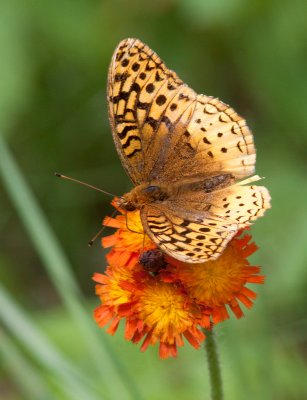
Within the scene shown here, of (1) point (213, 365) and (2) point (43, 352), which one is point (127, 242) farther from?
(2) point (43, 352)

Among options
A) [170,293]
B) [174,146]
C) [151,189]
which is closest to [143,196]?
[151,189]

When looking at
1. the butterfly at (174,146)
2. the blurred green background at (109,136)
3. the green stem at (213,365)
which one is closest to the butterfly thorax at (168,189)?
the butterfly at (174,146)

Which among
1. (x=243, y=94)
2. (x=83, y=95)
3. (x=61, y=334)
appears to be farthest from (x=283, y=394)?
(x=83, y=95)

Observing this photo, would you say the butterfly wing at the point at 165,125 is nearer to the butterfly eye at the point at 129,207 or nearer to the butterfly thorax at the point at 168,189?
the butterfly thorax at the point at 168,189

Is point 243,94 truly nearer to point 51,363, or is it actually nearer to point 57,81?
point 57,81

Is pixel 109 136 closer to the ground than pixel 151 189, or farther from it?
farther from it
